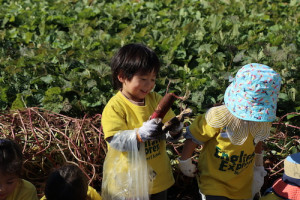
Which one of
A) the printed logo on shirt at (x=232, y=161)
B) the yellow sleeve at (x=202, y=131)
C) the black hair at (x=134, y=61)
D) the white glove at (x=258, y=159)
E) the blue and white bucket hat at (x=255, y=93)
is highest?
the black hair at (x=134, y=61)

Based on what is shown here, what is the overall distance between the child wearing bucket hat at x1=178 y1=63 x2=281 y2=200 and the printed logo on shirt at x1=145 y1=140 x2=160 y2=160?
20cm

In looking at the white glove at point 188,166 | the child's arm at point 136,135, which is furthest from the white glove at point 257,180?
the child's arm at point 136,135

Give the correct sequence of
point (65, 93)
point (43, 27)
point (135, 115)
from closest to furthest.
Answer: point (135, 115)
point (65, 93)
point (43, 27)

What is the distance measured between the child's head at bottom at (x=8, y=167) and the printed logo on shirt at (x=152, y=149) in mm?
708

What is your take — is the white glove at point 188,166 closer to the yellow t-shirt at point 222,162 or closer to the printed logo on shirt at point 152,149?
the yellow t-shirt at point 222,162

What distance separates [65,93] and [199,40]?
5.86ft

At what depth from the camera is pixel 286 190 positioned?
244cm

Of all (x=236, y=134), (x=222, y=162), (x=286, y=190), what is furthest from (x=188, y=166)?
(x=286, y=190)

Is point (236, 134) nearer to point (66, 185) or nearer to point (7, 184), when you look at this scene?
point (66, 185)

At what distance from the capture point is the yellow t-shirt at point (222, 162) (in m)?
2.61

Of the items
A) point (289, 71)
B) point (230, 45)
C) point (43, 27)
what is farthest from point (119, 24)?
point (289, 71)

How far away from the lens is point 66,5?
6797 mm

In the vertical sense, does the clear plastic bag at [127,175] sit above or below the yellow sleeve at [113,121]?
below

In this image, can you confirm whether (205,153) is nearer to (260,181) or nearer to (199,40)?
(260,181)
